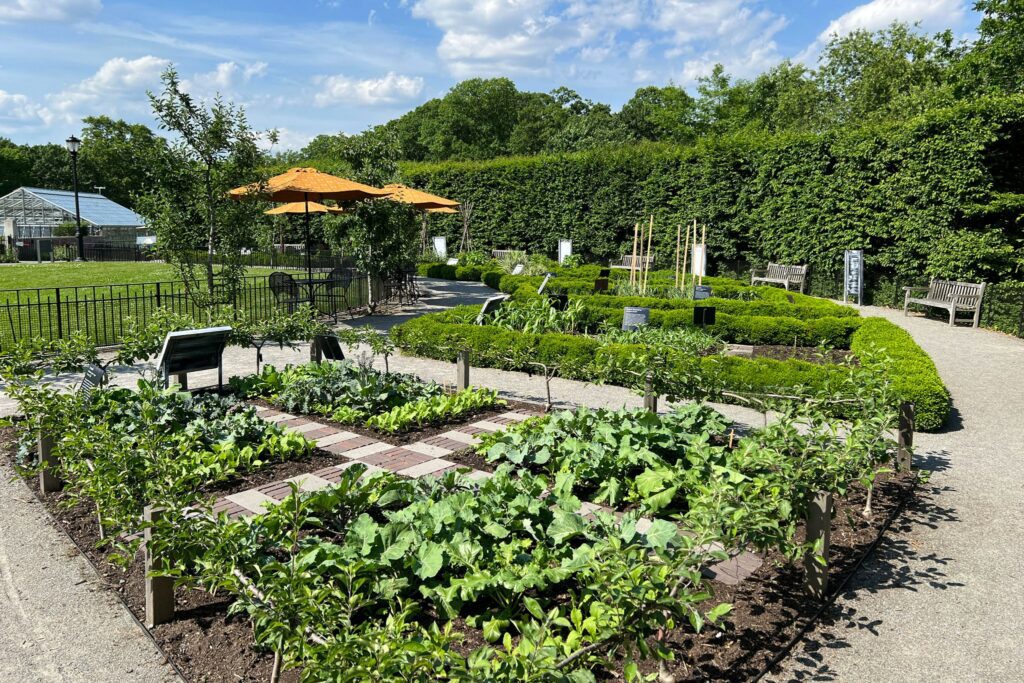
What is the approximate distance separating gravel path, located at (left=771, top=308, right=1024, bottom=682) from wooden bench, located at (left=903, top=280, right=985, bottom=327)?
835 cm

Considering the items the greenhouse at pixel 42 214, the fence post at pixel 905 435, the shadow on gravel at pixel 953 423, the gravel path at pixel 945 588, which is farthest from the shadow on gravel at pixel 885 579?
the greenhouse at pixel 42 214

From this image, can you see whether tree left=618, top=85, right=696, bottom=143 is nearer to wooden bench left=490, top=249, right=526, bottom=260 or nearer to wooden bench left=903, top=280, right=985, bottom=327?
wooden bench left=490, top=249, right=526, bottom=260

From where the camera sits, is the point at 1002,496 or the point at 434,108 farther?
the point at 434,108

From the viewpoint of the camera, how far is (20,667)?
320cm

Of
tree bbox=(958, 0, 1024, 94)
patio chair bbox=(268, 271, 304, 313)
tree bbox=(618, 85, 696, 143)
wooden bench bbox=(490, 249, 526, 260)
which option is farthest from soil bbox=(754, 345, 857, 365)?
tree bbox=(618, 85, 696, 143)

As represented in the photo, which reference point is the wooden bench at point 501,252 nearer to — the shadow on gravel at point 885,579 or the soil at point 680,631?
the shadow on gravel at point 885,579

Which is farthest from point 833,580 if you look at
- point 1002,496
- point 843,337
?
point 843,337

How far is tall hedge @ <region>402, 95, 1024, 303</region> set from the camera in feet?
A: 52.0

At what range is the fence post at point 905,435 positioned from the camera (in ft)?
19.0

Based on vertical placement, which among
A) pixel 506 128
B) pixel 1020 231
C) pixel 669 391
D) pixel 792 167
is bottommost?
pixel 669 391

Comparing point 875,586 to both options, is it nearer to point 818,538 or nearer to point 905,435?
point 818,538

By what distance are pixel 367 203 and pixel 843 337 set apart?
10279 mm

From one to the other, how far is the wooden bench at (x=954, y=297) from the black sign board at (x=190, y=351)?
14.1m

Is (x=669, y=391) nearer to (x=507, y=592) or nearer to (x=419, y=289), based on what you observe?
(x=507, y=592)
